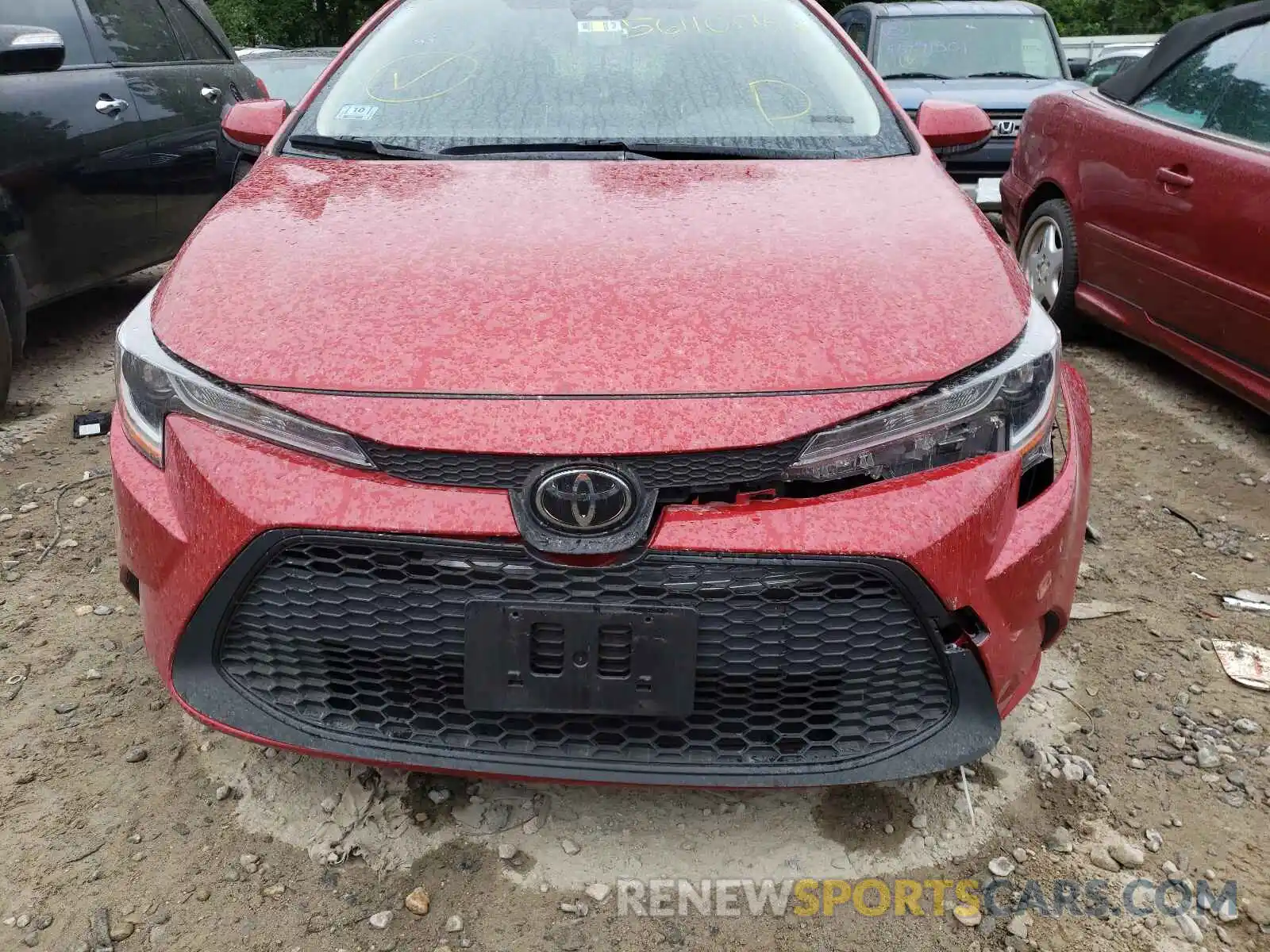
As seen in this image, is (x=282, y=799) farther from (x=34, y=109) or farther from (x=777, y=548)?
(x=34, y=109)

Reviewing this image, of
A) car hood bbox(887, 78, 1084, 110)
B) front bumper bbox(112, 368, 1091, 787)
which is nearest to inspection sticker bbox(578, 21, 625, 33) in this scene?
front bumper bbox(112, 368, 1091, 787)

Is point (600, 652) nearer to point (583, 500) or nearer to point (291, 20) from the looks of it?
point (583, 500)

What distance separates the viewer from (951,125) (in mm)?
2723

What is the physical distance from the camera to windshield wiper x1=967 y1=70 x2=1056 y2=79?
286 inches

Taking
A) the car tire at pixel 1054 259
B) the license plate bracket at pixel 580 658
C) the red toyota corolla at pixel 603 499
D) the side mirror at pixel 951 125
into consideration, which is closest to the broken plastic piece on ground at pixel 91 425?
the red toyota corolla at pixel 603 499

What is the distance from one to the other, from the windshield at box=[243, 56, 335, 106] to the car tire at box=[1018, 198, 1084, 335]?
186 inches

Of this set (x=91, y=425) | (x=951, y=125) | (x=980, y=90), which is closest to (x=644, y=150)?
(x=951, y=125)

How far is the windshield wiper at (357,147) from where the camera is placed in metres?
2.35

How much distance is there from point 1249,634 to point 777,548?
5.34 feet

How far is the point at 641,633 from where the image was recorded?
151cm

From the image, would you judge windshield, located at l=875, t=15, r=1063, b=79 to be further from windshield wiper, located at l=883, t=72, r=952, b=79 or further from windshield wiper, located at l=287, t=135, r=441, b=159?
windshield wiper, located at l=287, t=135, r=441, b=159

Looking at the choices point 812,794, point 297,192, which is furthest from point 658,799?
point 297,192

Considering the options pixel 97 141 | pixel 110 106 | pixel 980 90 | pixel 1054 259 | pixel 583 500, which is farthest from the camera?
pixel 980 90

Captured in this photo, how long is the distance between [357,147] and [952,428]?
1537 millimetres
